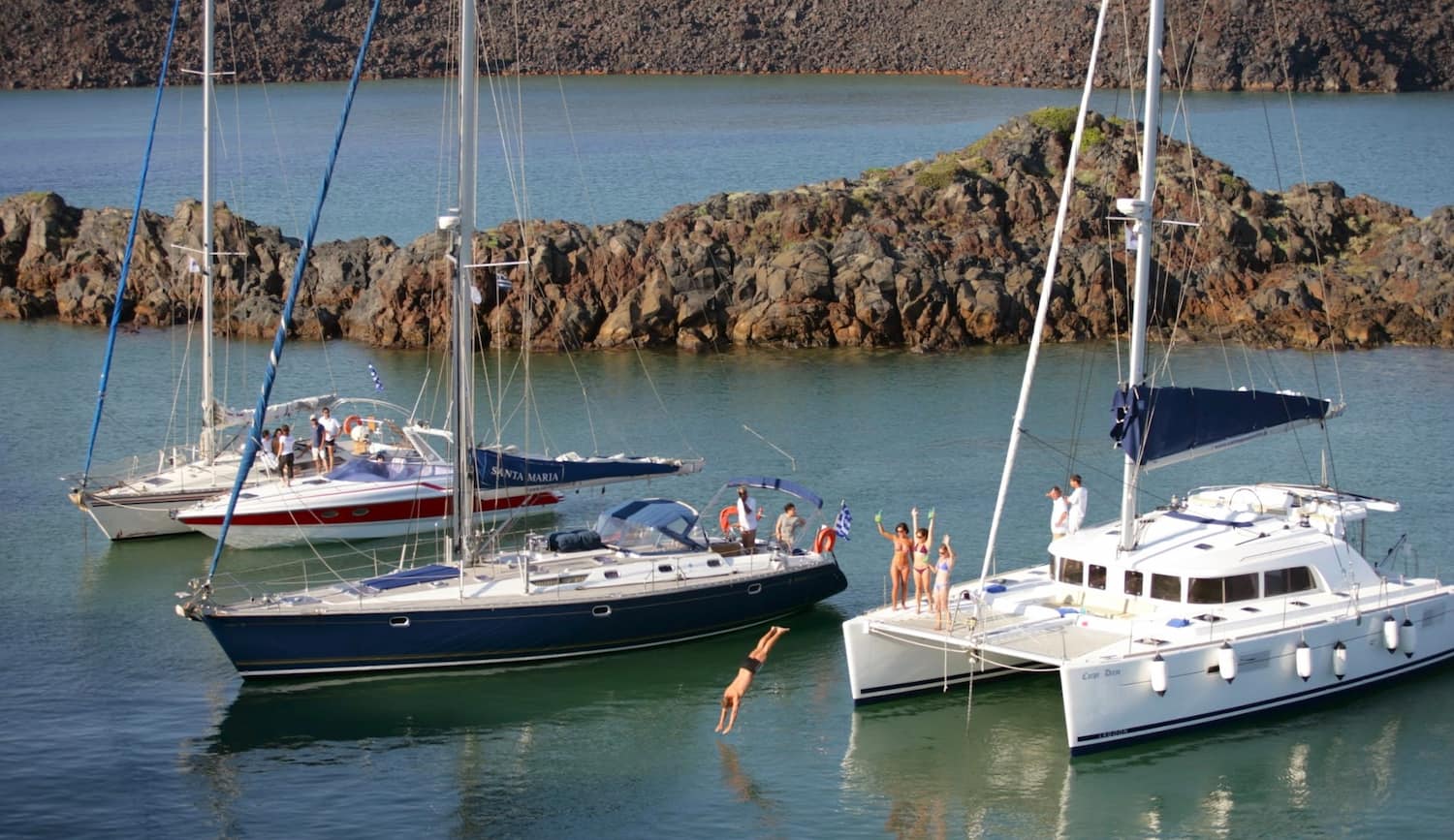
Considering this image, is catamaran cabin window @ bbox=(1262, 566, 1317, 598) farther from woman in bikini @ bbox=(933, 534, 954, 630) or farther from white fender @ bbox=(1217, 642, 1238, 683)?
woman in bikini @ bbox=(933, 534, 954, 630)

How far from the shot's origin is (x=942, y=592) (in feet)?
92.1

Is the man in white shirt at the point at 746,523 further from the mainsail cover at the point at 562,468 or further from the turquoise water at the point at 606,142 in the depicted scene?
the turquoise water at the point at 606,142

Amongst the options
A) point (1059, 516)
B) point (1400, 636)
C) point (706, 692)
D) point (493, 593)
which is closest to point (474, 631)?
point (493, 593)

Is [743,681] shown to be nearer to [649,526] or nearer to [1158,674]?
[649,526]

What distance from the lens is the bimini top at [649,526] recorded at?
31.9 m

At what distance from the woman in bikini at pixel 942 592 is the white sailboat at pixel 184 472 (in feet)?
55.0

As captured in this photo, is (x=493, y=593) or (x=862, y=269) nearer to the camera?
(x=493, y=593)

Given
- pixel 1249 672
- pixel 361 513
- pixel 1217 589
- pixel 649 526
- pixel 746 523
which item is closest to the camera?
pixel 1249 672

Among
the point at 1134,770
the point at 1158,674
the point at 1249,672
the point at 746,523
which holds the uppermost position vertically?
the point at 746,523

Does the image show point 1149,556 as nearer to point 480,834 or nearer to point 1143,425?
point 1143,425

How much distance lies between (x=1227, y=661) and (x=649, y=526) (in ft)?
33.0

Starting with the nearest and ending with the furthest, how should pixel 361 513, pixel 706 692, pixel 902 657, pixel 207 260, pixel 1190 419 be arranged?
1. pixel 902 657
2. pixel 1190 419
3. pixel 706 692
4. pixel 361 513
5. pixel 207 260

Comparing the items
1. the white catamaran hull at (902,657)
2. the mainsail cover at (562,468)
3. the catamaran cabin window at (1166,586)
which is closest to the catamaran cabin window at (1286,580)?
the catamaran cabin window at (1166,586)

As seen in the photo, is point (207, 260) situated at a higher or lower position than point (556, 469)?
higher
